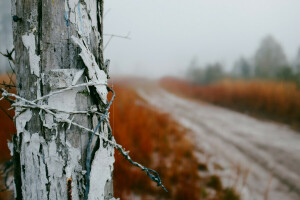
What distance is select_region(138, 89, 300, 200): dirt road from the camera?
3035mm

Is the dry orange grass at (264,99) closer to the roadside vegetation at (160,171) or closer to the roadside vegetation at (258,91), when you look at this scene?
the roadside vegetation at (258,91)

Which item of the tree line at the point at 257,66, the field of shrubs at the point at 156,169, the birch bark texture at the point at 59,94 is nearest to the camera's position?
the birch bark texture at the point at 59,94

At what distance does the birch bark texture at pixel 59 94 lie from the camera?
60 cm

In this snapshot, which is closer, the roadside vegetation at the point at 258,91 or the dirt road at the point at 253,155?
the dirt road at the point at 253,155

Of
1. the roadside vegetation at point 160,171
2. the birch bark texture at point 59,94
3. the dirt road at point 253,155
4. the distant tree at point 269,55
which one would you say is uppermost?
the distant tree at point 269,55

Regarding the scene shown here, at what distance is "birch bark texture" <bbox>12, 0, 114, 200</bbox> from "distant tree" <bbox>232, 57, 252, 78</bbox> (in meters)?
17.1

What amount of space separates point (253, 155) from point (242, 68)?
14.7 metres

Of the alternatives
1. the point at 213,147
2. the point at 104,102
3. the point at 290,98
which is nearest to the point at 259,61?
the point at 290,98

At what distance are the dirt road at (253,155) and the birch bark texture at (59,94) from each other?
81.3 inches

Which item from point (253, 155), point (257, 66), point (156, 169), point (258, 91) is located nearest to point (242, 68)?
point (257, 66)

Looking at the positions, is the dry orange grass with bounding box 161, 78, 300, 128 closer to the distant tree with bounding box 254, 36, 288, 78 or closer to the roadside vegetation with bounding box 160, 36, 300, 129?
the roadside vegetation with bounding box 160, 36, 300, 129

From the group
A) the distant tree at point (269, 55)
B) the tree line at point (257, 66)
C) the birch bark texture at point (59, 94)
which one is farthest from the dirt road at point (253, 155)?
the distant tree at point (269, 55)

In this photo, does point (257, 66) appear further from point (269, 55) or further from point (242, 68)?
point (269, 55)

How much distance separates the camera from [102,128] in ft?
2.21
